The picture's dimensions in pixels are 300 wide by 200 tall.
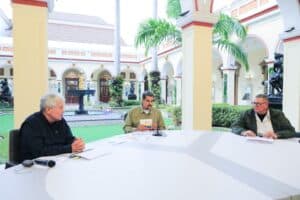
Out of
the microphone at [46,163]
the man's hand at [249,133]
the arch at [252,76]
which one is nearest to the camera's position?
the microphone at [46,163]

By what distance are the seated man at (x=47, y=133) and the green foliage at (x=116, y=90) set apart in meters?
13.4

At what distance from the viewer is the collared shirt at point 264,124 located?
322 centimetres

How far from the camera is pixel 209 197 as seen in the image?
1.28 metres

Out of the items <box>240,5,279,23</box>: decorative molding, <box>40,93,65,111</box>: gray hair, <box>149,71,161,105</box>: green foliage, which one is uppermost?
<box>240,5,279,23</box>: decorative molding

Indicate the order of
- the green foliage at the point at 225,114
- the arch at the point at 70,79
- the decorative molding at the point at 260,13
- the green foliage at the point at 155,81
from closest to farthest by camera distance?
the green foliage at the point at 225,114 → the decorative molding at the point at 260,13 → the green foliage at the point at 155,81 → the arch at the point at 70,79

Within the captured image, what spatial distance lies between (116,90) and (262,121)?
13158mm

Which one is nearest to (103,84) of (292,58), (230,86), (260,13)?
(230,86)

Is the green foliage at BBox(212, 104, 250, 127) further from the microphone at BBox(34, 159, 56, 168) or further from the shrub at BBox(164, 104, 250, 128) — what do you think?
the microphone at BBox(34, 159, 56, 168)

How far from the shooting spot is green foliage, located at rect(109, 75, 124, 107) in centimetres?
1579

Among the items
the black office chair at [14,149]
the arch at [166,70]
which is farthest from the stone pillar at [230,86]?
the black office chair at [14,149]

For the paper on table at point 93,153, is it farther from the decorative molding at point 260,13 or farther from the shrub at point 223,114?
the decorative molding at point 260,13

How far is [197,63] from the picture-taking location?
4.79 metres

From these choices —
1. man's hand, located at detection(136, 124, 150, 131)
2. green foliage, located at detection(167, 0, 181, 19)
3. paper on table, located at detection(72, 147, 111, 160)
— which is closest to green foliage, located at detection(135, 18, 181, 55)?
green foliage, located at detection(167, 0, 181, 19)

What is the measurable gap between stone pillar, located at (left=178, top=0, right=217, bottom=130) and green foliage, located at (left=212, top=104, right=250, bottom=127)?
2.81 metres
